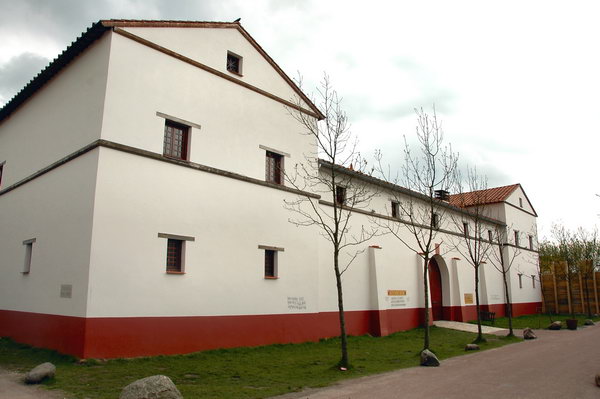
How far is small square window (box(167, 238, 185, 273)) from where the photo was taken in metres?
12.8

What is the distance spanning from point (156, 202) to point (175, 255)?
1636 millimetres

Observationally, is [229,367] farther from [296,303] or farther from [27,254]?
[27,254]

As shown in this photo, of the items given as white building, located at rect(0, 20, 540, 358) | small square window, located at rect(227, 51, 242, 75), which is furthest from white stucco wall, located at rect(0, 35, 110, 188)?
small square window, located at rect(227, 51, 242, 75)

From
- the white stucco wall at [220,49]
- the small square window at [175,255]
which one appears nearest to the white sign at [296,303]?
the small square window at [175,255]

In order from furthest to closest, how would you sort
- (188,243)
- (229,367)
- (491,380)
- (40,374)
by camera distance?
1. (188,243)
2. (229,367)
3. (491,380)
4. (40,374)

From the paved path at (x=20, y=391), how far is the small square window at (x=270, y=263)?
25.7 feet

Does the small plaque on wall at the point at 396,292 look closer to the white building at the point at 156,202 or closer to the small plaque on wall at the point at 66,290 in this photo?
the white building at the point at 156,202

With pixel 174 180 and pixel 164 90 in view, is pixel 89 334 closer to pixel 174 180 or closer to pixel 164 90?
pixel 174 180

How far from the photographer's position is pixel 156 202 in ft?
41.3

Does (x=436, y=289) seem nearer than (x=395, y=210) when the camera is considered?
No

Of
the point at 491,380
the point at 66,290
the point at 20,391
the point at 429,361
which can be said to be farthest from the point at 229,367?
the point at 491,380

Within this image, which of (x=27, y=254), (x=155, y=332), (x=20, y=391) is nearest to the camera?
(x=20, y=391)

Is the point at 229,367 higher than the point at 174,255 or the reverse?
the reverse

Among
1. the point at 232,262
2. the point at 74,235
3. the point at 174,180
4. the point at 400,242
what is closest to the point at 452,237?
the point at 400,242
